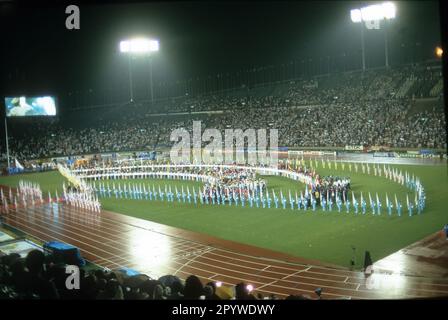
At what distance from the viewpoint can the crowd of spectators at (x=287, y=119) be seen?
1662 inches

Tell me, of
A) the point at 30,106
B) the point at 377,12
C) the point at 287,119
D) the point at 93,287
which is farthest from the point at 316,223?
the point at 30,106

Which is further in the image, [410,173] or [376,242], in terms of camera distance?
[410,173]

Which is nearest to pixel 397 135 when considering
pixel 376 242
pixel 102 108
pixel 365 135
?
pixel 365 135

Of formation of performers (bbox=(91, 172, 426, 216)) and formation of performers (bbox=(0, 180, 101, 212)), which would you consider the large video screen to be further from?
formation of performers (bbox=(91, 172, 426, 216))

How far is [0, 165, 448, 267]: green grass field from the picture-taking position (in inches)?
612

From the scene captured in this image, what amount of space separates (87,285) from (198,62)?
181ft

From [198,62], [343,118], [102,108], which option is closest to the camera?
[343,118]

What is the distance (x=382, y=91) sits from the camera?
156ft

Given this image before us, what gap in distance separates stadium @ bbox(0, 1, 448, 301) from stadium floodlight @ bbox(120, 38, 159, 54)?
6.7 inches

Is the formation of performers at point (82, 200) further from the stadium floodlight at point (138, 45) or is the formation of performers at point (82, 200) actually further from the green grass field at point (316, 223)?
the stadium floodlight at point (138, 45)

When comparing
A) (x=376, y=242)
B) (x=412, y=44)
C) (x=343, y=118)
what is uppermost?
(x=412, y=44)

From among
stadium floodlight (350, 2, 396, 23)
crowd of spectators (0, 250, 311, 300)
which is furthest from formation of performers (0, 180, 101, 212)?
stadium floodlight (350, 2, 396, 23)

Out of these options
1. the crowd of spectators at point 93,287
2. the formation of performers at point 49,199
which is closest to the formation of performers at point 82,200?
the formation of performers at point 49,199

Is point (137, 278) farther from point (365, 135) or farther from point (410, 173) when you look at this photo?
point (365, 135)
